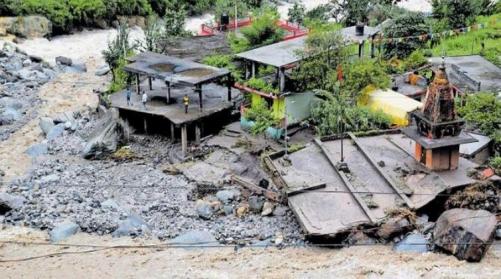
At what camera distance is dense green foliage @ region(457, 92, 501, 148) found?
24.8 meters

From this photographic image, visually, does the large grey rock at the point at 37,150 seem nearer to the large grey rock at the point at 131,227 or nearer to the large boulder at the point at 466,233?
the large grey rock at the point at 131,227

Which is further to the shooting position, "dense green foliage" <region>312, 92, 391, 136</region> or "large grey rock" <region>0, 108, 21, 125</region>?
"large grey rock" <region>0, 108, 21, 125</region>

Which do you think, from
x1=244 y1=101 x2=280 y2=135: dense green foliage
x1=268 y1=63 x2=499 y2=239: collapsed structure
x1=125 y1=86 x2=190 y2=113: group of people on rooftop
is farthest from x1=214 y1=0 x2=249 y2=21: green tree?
x1=268 y1=63 x2=499 y2=239: collapsed structure

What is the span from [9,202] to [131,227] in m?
4.31

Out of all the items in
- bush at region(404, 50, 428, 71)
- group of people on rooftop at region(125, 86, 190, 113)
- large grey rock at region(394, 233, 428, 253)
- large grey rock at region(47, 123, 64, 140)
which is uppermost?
bush at region(404, 50, 428, 71)

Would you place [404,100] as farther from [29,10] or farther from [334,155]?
[29,10]

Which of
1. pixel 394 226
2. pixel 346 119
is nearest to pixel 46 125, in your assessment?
pixel 346 119

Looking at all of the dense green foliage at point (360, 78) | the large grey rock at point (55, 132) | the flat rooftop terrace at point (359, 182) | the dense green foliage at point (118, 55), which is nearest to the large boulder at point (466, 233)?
the flat rooftop terrace at point (359, 182)

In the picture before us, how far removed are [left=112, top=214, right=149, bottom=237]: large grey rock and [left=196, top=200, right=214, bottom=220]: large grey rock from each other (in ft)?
5.60

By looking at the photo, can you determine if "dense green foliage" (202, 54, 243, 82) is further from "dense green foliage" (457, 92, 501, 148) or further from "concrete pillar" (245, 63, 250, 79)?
"dense green foliage" (457, 92, 501, 148)

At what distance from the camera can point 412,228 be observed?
2031 cm

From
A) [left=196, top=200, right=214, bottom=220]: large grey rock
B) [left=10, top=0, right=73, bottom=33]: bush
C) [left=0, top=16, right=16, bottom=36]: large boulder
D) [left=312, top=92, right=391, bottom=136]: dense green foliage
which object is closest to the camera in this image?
[left=196, top=200, right=214, bottom=220]: large grey rock

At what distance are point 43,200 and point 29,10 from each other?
1010 inches

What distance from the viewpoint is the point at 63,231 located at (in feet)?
71.8
